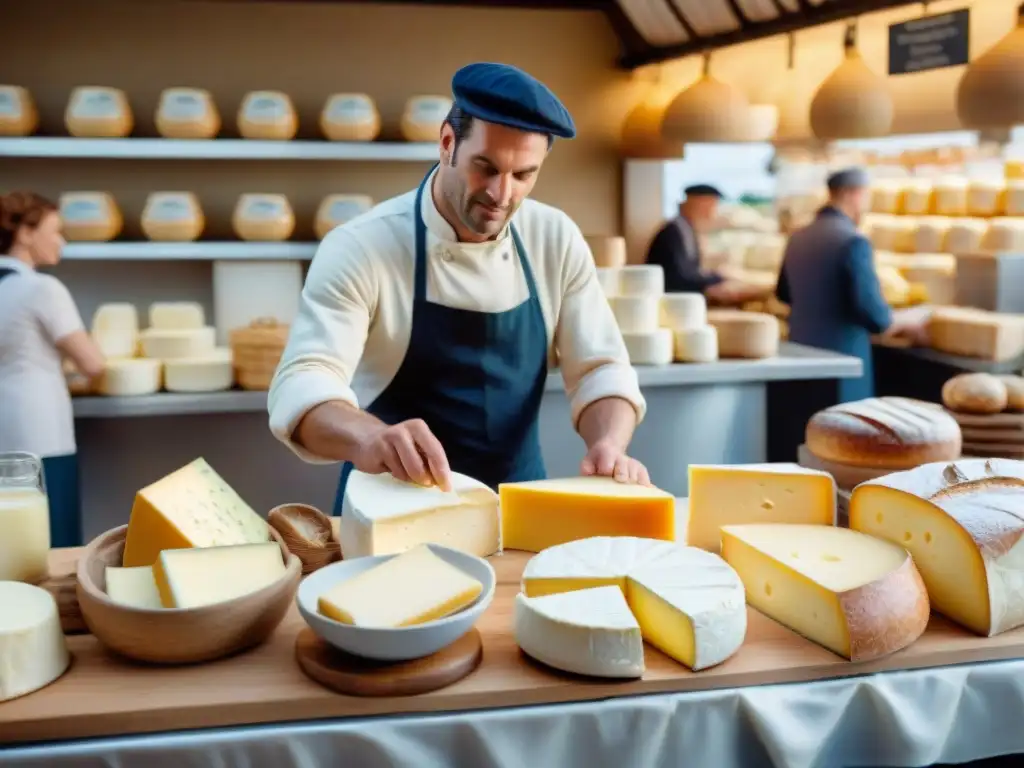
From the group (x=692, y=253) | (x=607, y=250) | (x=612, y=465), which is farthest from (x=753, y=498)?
(x=692, y=253)

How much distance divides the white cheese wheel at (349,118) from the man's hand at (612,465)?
310 centimetres

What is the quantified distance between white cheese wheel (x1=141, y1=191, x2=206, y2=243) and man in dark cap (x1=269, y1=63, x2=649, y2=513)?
262cm

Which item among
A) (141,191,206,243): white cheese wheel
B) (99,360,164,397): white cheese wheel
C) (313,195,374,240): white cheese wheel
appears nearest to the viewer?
(99,360,164,397): white cheese wheel

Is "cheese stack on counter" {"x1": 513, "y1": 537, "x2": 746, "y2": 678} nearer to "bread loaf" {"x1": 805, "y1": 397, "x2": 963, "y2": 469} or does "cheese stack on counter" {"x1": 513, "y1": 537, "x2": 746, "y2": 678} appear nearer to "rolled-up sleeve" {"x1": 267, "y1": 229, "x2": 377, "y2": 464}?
"rolled-up sleeve" {"x1": 267, "y1": 229, "x2": 377, "y2": 464}

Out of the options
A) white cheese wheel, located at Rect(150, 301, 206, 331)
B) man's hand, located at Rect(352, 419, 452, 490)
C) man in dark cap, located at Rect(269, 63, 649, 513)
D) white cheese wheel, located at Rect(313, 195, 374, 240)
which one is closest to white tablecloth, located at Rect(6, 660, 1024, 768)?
man's hand, located at Rect(352, 419, 452, 490)

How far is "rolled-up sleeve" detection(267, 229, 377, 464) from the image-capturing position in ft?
6.68

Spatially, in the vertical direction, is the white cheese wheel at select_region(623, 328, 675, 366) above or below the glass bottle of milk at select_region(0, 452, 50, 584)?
above

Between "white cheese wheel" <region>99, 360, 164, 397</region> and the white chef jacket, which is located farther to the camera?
"white cheese wheel" <region>99, 360, 164, 397</region>

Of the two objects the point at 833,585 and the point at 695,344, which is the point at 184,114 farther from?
the point at 833,585

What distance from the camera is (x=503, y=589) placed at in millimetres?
1755

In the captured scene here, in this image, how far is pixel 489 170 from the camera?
203 centimetres

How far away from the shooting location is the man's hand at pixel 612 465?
199 cm

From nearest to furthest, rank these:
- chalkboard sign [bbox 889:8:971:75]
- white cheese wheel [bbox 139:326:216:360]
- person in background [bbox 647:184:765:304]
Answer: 1. chalkboard sign [bbox 889:8:971:75]
2. white cheese wheel [bbox 139:326:216:360]
3. person in background [bbox 647:184:765:304]

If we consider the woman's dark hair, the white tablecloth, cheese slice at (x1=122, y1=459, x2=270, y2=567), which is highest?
the woman's dark hair
